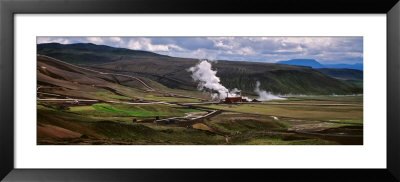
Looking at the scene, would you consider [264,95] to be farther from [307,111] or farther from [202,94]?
[202,94]

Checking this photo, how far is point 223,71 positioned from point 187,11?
0.97 m

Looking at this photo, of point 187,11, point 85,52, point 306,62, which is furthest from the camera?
point 306,62

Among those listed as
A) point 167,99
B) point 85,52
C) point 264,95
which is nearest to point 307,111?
point 264,95

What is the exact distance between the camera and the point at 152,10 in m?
3.92

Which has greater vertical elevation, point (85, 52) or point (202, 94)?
point (85, 52)

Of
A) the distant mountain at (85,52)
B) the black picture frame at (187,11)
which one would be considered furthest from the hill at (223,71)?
the black picture frame at (187,11)

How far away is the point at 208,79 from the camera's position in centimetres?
421

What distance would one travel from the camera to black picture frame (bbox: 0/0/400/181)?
3.79 m

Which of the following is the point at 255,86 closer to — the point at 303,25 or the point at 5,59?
the point at 303,25

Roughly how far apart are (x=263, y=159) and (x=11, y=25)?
A: 3.78 m

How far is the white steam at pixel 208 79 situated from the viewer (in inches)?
165

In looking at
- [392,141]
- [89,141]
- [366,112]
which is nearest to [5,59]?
[89,141]

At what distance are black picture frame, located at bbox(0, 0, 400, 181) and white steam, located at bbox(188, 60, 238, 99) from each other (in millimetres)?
775

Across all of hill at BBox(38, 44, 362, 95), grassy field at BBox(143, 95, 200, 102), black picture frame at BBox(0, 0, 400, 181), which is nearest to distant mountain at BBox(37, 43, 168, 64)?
hill at BBox(38, 44, 362, 95)
